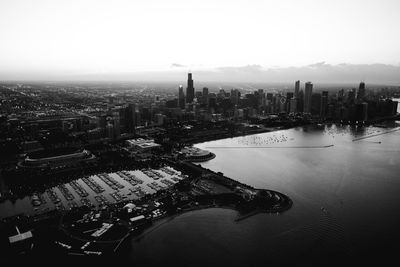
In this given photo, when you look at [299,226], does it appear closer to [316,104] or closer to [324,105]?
[324,105]

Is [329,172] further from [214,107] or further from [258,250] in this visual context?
[214,107]

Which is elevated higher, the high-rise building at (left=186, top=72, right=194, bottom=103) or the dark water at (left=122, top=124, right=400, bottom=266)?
the high-rise building at (left=186, top=72, right=194, bottom=103)

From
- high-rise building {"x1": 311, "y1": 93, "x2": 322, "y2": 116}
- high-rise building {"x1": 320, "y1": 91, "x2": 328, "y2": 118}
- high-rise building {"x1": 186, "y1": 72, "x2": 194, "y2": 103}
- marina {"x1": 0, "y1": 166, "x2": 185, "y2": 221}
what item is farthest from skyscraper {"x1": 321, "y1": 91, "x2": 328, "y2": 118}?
marina {"x1": 0, "y1": 166, "x2": 185, "y2": 221}

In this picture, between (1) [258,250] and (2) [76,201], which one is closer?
(1) [258,250]

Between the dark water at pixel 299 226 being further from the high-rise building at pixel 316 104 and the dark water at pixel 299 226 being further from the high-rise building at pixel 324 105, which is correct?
the high-rise building at pixel 316 104

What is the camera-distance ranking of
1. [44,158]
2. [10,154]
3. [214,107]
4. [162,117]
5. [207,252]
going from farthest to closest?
[214,107] < [162,117] < [10,154] < [44,158] < [207,252]

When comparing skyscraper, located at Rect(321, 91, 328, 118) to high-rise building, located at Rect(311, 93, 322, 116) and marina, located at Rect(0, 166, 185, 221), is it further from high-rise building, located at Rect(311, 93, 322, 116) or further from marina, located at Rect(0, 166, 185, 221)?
marina, located at Rect(0, 166, 185, 221)

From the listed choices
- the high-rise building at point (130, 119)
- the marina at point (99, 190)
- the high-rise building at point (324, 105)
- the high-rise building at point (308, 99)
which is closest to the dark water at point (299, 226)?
the marina at point (99, 190)

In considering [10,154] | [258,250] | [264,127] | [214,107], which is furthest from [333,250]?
[214,107]
